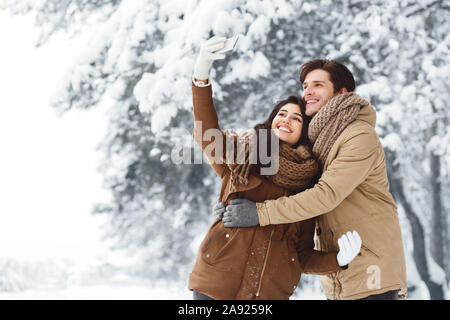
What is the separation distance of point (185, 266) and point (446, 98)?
3351 millimetres

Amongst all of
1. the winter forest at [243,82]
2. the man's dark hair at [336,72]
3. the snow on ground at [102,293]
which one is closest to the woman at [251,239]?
the man's dark hair at [336,72]

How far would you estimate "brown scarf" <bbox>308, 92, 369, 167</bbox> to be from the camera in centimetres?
168

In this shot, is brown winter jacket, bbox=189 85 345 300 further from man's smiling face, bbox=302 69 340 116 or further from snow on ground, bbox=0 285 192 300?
snow on ground, bbox=0 285 192 300

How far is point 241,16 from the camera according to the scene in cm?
380

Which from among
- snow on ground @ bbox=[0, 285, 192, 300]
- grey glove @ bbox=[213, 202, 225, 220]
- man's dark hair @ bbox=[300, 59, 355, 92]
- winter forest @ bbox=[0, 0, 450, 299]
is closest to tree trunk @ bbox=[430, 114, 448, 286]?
winter forest @ bbox=[0, 0, 450, 299]

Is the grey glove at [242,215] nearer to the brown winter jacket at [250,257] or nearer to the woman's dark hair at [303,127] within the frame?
the brown winter jacket at [250,257]

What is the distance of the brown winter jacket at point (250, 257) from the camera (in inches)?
60.7

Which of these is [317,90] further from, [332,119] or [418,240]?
[418,240]

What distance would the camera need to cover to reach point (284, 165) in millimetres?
1606

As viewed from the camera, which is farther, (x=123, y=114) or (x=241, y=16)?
(x=123, y=114)

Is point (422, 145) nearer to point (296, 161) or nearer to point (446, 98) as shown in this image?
point (446, 98)

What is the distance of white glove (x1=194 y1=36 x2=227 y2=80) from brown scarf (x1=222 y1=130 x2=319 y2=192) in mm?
266
